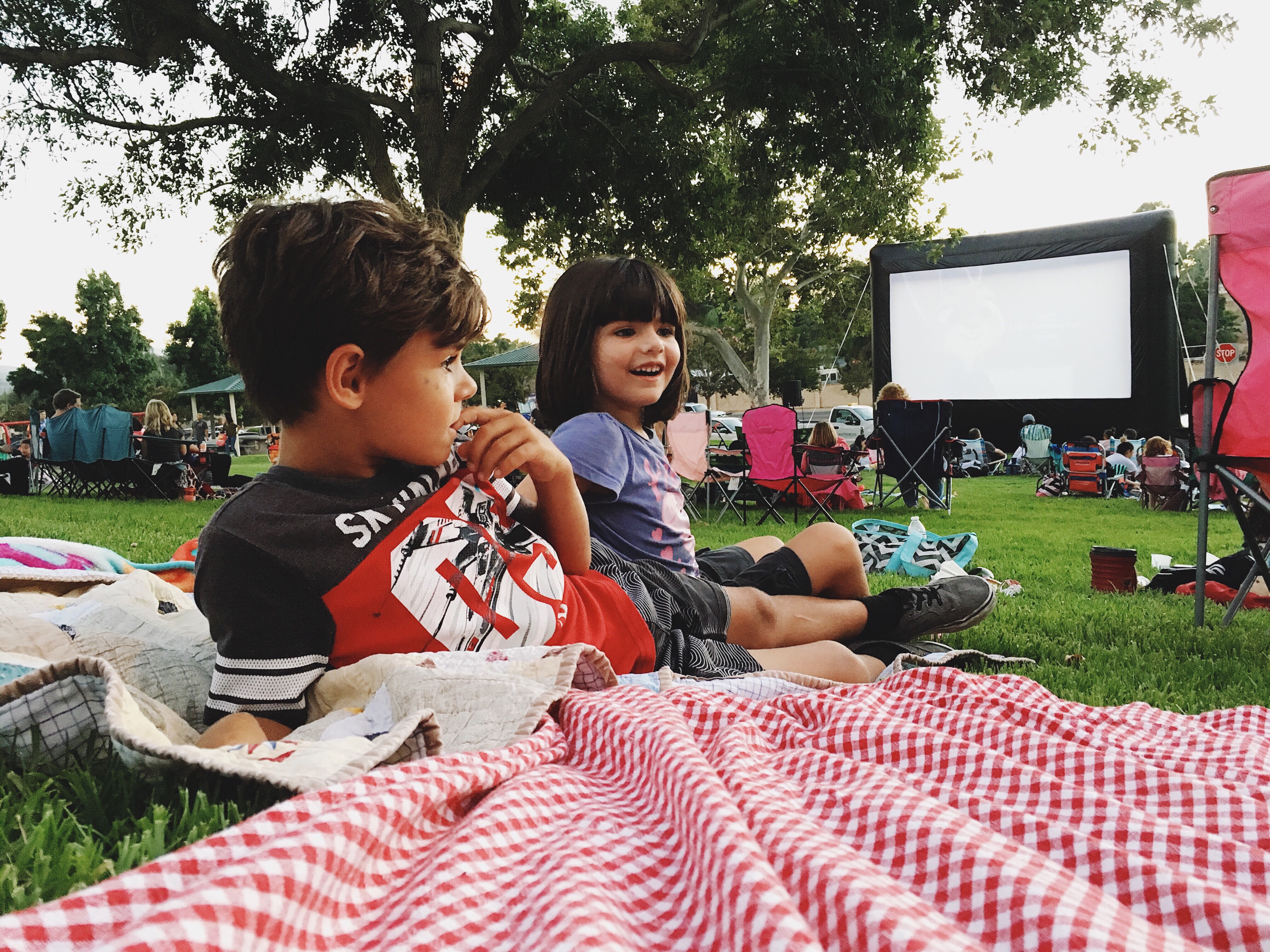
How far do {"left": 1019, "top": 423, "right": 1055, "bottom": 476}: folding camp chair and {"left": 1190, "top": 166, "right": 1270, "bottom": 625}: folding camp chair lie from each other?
44.8ft

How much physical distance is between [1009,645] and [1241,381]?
4.37 feet

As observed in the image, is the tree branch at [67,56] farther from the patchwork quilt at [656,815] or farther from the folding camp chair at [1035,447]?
the folding camp chair at [1035,447]

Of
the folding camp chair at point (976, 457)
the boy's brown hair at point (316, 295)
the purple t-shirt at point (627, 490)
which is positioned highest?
the boy's brown hair at point (316, 295)

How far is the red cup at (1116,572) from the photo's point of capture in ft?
13.5

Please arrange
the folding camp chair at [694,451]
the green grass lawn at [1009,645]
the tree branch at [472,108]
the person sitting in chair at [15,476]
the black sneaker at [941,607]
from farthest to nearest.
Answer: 1. the person sitting in chair at [15,476]
2. the tree branch at [472,108]
3. the folding camp chair at [694,451]
4. the black sneaker at [941,607]
5. the green grass lawn at [1009,645]

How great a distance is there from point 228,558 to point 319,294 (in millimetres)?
456

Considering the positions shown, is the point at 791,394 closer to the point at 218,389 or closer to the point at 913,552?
the point at 913,552

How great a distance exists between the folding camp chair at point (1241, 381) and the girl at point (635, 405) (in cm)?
162

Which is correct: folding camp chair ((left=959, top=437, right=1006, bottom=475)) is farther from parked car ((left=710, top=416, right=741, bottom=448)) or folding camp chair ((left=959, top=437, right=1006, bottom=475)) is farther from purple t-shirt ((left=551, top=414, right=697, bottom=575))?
purple t-shirt ((left=551, top=414, right=697, bottom=575))

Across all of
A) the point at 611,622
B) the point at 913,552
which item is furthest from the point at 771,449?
the point at 611,622

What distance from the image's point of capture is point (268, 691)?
1306 mm

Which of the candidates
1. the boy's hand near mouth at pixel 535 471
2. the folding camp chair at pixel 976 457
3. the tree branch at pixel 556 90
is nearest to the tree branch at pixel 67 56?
the tree branch at pixel 556 90

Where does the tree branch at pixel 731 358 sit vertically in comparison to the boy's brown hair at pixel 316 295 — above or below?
above

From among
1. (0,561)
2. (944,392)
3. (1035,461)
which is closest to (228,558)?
(0,561)
